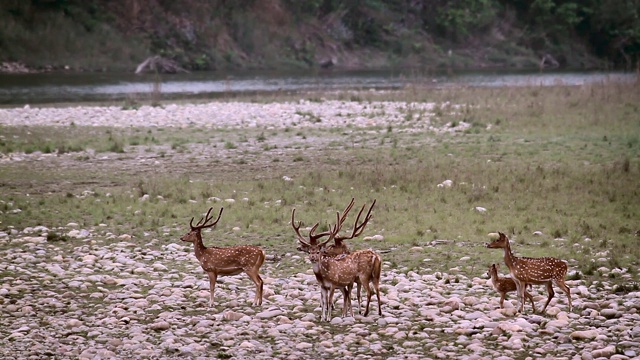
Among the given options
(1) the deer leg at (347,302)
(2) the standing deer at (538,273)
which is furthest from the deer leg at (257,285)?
(2) the standing deer at (538,273)

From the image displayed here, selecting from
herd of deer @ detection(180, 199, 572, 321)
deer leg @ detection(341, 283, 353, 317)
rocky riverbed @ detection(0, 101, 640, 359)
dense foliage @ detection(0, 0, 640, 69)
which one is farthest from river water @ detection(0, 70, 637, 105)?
deer leg @ detection(341, 283, 353, 317)

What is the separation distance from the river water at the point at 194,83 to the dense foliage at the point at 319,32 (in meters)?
5.42

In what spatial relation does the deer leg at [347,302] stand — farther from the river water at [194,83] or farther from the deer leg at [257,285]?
the river water at [194,83]

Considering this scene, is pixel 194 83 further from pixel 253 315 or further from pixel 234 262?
pixel 253 315

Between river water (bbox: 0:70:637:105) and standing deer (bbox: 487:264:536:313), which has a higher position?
standing deer (bbox: 487:264:536:313)

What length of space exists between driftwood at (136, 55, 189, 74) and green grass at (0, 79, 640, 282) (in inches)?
1416

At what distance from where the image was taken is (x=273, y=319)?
10.1m

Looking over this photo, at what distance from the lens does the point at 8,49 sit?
61281 millimetres

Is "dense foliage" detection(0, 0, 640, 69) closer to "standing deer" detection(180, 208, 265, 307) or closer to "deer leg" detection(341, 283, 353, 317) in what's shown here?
"standing deer" detection(180, 208, 265, 307)

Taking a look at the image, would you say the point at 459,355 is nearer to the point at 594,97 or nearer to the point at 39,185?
the point at 39,185

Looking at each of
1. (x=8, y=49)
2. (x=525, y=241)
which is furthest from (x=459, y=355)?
(x=8, y=49)

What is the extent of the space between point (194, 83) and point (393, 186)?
37.3 m

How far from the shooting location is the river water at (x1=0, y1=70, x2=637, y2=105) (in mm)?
41750

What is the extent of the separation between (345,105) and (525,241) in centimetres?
1873
